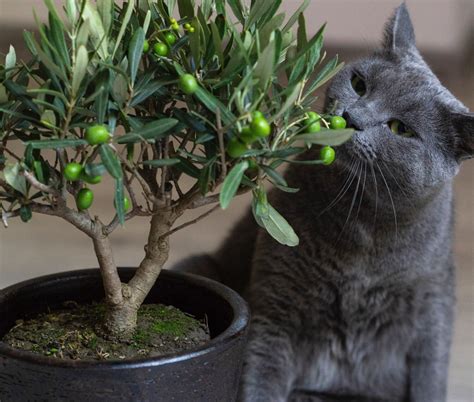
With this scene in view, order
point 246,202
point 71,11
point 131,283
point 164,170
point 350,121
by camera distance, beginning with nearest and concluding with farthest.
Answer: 1. point 71,11
2. point 164,170
3. point 131,283
4. point 350,121
5. point 246,202

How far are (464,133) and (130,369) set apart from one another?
69cm

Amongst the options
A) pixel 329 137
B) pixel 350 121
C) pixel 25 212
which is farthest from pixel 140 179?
pixel 350 121

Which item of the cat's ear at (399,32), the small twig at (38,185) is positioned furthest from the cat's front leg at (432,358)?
the small twig at (38,185)

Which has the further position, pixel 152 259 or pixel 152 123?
pixel 152 259

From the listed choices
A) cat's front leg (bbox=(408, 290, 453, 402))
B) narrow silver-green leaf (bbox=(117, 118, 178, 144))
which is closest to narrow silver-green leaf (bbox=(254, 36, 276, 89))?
narrow silver-green leaf (bbox=(117, 118, 178, 144))

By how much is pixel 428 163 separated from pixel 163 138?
20.3 inches

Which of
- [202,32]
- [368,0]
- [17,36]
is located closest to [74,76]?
[202,32]

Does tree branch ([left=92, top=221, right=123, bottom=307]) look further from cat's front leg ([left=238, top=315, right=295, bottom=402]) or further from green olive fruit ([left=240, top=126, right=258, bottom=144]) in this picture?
cat's front leg ([left=238, top=315, right=295, bottom=402])

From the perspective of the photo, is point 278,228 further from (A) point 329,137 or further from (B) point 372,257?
(B) point 372,257

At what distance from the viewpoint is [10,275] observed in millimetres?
2014

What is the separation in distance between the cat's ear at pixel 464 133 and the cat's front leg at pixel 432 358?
348 mm

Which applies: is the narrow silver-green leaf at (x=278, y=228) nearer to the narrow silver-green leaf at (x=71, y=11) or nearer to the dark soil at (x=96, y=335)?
the dark soil at (x=96, y=335)

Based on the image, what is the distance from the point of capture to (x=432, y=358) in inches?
58.1

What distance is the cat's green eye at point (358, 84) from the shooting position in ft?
4.46
